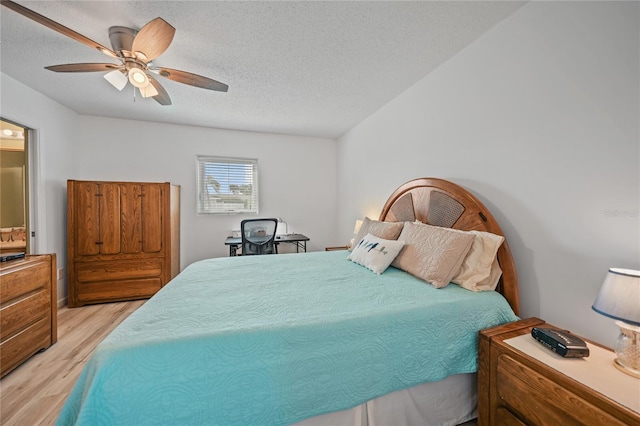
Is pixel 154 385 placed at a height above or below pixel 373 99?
below

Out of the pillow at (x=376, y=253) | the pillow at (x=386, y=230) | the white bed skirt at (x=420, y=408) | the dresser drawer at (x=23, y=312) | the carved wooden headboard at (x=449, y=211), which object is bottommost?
the white bed skirt at (x=420, y=408)

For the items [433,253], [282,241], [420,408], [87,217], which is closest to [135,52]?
[87,217]

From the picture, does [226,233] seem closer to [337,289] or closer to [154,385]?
[337,289]

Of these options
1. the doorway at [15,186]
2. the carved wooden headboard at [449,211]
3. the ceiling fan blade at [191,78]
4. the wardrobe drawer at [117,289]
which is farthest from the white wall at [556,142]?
the doorway at [15,186]

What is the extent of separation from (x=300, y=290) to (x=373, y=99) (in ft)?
7.73

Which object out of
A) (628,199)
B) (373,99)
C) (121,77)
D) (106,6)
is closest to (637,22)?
(628,199)

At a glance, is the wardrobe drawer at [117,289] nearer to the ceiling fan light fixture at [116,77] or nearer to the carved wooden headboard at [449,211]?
the ceiling fan light fixture at [116,77]

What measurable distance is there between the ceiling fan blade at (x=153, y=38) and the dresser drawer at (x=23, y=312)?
2.05m

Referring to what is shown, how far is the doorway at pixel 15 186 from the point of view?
8.28ft

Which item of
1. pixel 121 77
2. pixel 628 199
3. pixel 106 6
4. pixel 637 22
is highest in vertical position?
pixel 106 6

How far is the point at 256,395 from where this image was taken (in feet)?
3.16

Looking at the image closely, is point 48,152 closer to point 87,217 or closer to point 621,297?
point 87,217

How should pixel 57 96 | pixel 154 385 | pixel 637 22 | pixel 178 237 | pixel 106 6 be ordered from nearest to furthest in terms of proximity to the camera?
pixel 154 385, pixel 637 22, pixel 106 6, pixel 57 96, pixel 178 237

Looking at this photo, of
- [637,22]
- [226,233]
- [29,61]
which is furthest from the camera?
[226,233]
